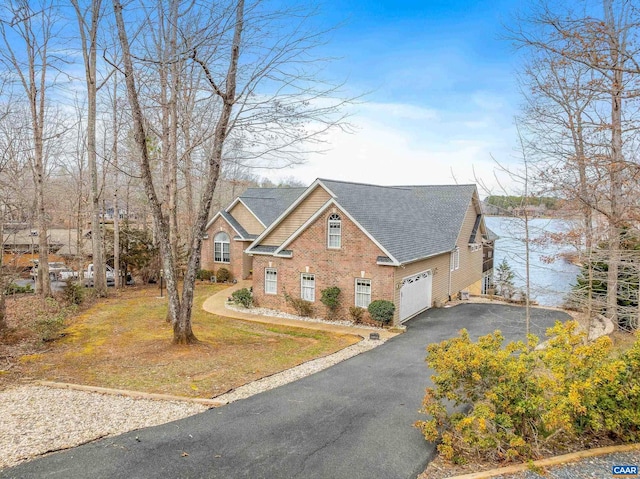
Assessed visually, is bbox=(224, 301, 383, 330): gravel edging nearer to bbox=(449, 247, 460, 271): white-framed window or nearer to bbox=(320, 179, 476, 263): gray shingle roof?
bbox=(320, 179, 476, 263): gray shingle roof

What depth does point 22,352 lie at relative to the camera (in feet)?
39.7

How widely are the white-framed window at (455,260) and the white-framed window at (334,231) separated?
8.19m

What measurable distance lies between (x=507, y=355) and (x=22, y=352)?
1313 cm

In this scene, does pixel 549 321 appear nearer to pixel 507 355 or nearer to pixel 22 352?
pixel 507 355

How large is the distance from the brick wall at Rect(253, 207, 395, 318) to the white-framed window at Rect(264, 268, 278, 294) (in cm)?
22

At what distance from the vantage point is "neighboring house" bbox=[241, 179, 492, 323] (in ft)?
57.3

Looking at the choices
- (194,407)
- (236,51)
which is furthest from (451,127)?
(194,407)

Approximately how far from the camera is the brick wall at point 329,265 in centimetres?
1725

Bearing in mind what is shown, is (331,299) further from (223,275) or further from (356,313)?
(223,275)

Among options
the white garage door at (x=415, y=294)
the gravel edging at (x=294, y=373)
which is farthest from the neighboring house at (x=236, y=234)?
the gravel edging at (x=294, y=373)

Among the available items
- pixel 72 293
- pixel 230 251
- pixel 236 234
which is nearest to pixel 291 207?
pixel 236 234
